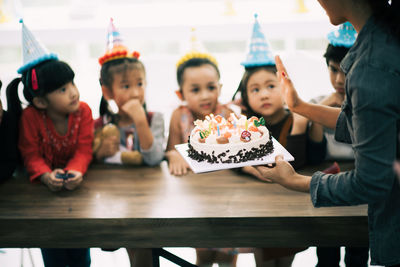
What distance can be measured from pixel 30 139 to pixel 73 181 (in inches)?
10.5

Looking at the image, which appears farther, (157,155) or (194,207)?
(157,155)

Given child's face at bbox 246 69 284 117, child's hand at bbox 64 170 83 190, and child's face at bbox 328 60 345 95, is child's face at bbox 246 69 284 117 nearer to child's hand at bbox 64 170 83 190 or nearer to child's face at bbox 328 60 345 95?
child's face at bbox 328 60 345 95

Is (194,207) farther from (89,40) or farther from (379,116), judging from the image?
(89,40)

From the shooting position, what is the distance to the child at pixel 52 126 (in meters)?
1.68

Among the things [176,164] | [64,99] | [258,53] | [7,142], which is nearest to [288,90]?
[258,53]

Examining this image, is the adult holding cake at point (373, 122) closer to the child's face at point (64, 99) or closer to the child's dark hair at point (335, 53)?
the child's dark hair at point (335, 53)

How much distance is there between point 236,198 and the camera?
1562 millimetres

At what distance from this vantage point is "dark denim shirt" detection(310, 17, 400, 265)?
0.89 metres

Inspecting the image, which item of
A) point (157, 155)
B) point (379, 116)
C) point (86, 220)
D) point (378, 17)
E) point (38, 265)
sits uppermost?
point (378, 17)

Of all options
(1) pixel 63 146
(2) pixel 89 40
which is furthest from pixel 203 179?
(2) pixel 89 40

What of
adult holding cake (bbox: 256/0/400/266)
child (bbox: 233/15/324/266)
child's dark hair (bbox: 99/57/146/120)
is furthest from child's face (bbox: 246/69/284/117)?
adult holding cake (bbox: 256/0/400/266)

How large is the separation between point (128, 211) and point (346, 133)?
784mm

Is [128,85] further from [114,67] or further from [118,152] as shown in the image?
[118,152]

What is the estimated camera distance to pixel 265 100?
1.68 m
